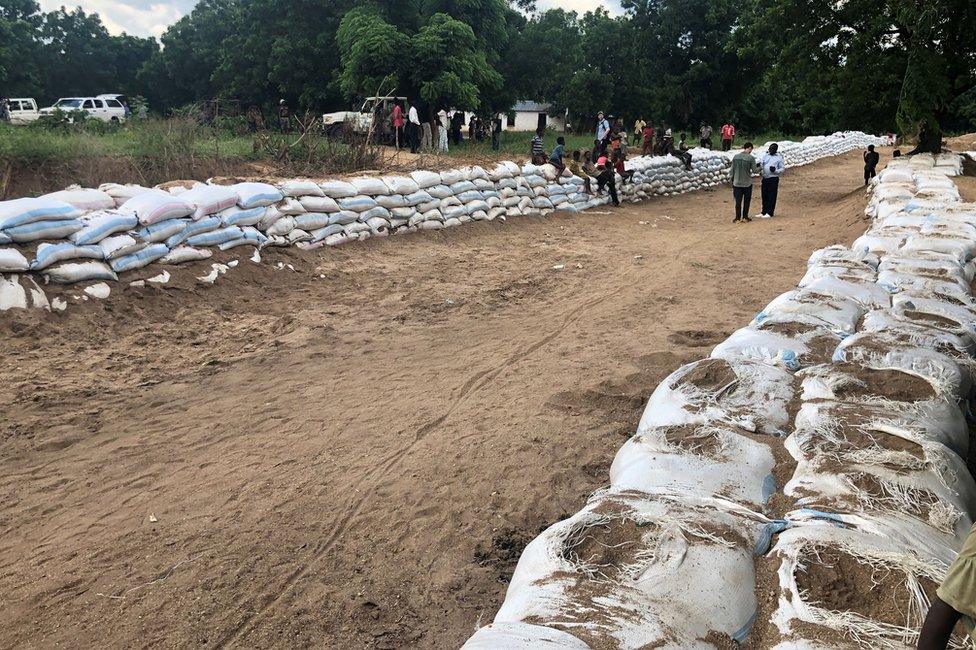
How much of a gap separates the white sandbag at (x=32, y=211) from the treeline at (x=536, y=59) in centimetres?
1099

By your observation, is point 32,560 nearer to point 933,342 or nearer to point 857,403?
point 857,403

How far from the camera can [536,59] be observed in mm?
24406

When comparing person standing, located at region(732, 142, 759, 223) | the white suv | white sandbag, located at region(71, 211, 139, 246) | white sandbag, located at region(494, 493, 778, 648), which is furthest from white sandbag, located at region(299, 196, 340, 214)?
the white suv

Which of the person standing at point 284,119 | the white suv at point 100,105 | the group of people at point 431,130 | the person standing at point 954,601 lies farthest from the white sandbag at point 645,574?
the white suv at point 100,105

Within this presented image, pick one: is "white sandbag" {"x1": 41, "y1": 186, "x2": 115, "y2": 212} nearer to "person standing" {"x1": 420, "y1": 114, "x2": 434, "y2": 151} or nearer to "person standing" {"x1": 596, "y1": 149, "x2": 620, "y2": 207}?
"person standing" {"x1": 596, "y1": 149, "x2": 620, "y2": 207}

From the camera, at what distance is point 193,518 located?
3.16m

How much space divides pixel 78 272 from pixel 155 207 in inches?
37.9

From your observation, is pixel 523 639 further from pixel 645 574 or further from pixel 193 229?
pixel 193 229

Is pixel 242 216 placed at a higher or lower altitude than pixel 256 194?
lower

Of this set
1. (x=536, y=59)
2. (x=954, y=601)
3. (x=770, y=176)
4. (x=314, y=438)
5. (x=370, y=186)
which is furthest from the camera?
(x=536, y=59)

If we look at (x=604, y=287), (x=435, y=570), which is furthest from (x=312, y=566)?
(x=604, y=287)

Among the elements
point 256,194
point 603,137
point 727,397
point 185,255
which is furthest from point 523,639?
point 603,137

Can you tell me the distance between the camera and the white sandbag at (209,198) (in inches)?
269

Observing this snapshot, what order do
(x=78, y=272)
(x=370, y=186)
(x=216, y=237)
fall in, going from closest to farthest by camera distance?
(x=78, y=272)
(x=216, y=237)
(x=370, y=186)
